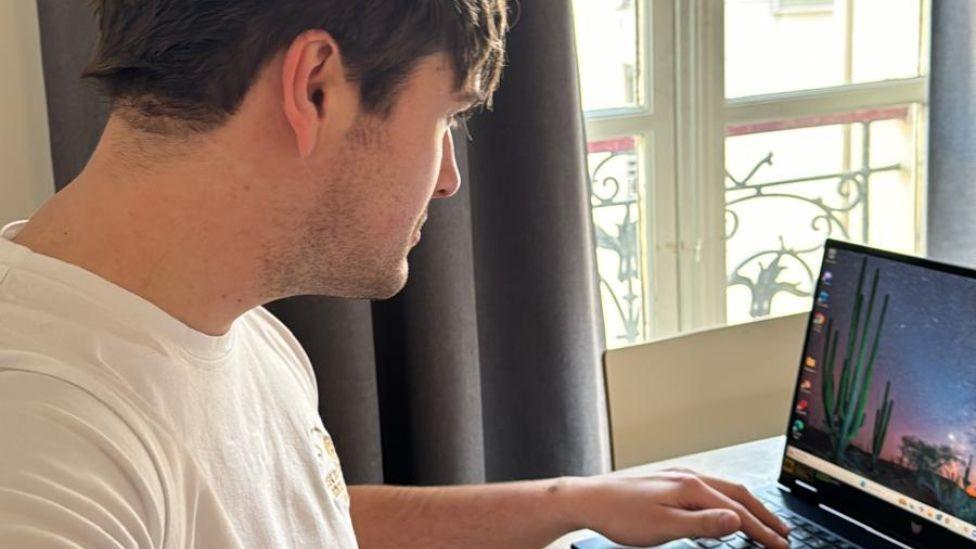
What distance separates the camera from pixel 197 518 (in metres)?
0.83

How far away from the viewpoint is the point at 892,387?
119 centimetres

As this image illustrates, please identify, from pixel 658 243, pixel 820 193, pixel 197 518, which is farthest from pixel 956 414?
pixel 820 193

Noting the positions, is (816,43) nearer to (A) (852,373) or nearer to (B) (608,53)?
(B) (608,53)

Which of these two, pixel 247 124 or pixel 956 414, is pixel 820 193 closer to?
pixel 956 414

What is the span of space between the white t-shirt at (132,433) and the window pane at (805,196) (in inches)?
53.8

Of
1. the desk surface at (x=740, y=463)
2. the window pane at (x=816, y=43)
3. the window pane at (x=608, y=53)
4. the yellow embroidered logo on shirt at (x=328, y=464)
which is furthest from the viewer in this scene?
the window pane at (x=816, y=43)

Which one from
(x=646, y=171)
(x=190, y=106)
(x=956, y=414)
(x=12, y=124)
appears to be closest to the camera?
(x=190, y=106)

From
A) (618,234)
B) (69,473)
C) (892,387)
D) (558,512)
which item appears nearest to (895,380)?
(892,387)

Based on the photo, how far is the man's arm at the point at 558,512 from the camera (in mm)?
1160

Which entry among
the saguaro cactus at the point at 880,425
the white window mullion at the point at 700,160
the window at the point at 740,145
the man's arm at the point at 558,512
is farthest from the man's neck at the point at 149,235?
the white window mullion at the point at 700,160

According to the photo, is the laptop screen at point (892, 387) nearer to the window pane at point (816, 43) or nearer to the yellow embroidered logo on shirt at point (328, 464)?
the yellow embroidered logo on shirt at point (328, 464)

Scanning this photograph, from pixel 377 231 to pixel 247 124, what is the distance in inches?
5.4

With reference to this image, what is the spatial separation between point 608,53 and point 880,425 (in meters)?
1.00

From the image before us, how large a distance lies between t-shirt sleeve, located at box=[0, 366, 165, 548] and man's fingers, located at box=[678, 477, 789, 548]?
0.58m
